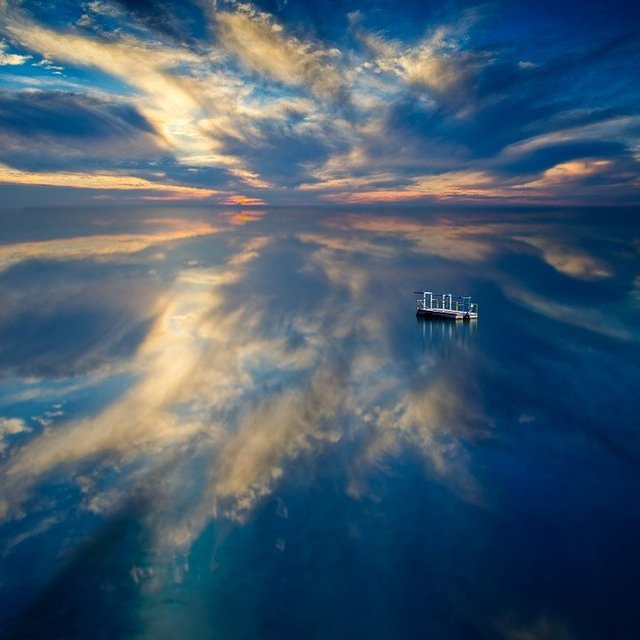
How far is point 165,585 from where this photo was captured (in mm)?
23406

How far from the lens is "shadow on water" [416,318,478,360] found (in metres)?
56.3

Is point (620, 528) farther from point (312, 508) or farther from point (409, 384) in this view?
point (409, 384)

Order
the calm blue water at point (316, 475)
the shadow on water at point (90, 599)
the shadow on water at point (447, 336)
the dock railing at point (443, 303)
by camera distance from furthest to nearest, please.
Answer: the dock railing at point (443, 303)
the shadow on water at point (447, 336)
the calm blue water at point (316, 475)
the shadow on water at point (90, 599)

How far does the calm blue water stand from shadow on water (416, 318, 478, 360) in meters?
0.51

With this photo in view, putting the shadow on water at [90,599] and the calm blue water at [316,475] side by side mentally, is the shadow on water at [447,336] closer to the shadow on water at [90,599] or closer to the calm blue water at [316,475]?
the calm blue water at [316,475]

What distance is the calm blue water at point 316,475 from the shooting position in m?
22.4

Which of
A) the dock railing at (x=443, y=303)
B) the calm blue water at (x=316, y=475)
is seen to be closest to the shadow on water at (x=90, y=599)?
the calm blue water at (x=316, y=475)

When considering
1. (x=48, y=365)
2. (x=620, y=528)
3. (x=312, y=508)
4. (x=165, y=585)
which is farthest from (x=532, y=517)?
(x=48, y=365)

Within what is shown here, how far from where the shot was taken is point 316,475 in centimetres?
3164

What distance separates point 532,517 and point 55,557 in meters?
27.3

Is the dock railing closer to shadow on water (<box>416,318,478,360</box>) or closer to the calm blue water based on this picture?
shadow on water (<box>416,318,478,360</box>)

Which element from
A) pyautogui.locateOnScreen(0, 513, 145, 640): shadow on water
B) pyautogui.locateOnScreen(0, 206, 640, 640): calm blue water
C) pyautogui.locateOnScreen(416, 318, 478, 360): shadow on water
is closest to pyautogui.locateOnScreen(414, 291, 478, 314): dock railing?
pyautogui.locateOnScreen(416, 318, 478, 360): shadow on water

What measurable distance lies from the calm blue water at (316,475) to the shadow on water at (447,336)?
1.68 ft

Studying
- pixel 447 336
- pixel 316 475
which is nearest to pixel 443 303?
pixel 447 336
